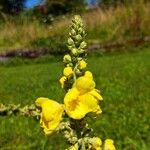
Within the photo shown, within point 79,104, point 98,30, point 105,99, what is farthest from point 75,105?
point 98,30

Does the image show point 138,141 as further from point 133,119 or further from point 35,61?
point 35,61

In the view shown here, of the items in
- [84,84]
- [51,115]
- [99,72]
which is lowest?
[99,72]

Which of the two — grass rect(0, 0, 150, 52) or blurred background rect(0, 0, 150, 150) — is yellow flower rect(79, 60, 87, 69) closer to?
blurred background rect(0, 0, 150, 150)

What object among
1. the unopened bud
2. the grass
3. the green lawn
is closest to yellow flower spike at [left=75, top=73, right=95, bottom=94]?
the unopened bud

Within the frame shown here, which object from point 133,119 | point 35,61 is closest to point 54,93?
point 133,119

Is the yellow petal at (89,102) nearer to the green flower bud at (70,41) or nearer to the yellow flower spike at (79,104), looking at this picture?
the yellow flower spike at (79,104)

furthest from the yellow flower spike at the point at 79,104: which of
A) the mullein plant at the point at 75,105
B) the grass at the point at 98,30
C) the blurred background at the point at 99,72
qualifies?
the grass at the point at 98,30

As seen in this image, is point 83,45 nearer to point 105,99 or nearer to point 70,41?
point 70,41
